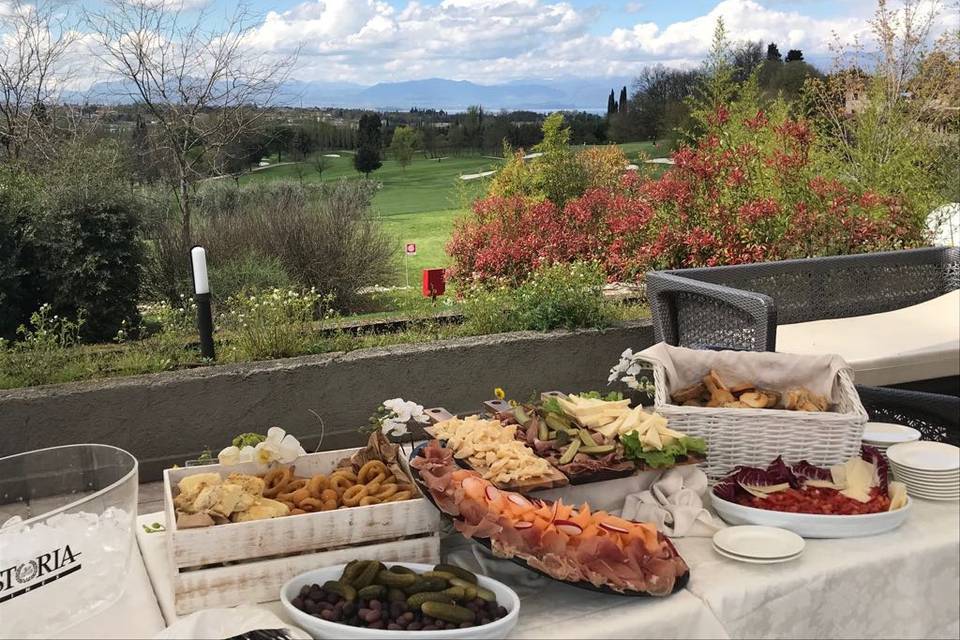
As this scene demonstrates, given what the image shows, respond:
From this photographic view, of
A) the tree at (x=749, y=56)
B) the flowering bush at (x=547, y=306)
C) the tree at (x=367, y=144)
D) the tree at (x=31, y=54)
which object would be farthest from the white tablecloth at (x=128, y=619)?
the tree at (x=749, y=56)

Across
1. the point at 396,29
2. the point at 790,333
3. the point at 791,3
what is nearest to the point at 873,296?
the point at 790,333

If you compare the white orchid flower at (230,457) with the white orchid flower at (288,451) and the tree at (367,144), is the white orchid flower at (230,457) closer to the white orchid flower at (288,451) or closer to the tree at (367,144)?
the white orchid flower at (288,451)

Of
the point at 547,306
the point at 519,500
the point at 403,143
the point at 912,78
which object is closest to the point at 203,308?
the point at 547,306

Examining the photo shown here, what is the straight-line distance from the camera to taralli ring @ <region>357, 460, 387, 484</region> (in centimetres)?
152

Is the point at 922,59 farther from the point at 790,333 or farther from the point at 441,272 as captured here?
the point at 790,333

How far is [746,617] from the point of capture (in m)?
1.32

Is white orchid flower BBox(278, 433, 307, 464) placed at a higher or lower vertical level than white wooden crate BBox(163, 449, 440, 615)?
higher

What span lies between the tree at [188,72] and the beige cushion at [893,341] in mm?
6364

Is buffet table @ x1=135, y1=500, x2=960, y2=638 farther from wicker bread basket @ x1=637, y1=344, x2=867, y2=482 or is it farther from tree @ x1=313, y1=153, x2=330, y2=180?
tree @ x1=313, y1=153, x2=330, y2=180

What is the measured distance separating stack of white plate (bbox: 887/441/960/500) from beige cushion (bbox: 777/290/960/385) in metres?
1.60

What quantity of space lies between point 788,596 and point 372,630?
0.62 metres

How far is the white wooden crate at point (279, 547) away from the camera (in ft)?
4.27

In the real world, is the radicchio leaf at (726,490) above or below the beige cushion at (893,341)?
above

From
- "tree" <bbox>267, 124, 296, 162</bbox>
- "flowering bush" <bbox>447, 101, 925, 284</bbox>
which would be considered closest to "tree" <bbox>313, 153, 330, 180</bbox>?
"tree" <bbox>267, 124, 296, 162</bbox>
